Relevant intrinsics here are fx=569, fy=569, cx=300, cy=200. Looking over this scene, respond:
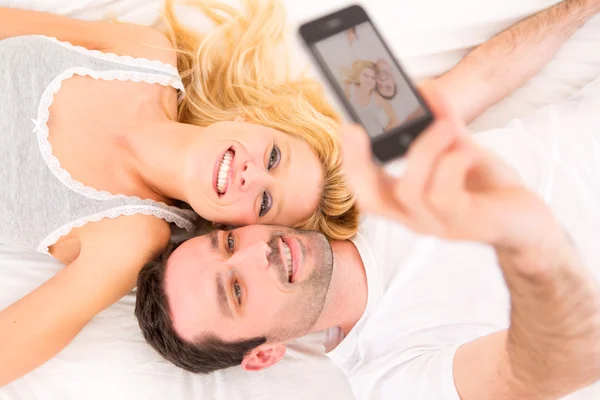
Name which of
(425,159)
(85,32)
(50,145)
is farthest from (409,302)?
(85,32)

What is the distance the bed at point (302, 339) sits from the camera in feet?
4.32

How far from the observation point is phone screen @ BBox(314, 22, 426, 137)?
0.78m

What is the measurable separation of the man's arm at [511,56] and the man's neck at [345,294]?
0.50m

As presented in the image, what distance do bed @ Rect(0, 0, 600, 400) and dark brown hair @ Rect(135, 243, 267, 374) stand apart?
4.1 inches

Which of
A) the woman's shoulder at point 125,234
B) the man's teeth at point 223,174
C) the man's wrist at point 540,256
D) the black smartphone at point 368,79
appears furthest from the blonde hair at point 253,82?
the man's wrist at point 540,256

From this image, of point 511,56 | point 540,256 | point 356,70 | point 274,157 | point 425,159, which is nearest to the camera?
point 425,159

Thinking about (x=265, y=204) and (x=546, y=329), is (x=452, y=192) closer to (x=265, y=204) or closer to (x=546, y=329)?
(x=546, y=329)

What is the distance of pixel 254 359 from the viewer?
126 centimetres

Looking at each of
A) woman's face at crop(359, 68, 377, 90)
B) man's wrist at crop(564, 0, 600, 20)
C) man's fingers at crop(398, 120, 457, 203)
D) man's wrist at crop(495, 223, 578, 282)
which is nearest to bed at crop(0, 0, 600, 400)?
man's wrist at crop(564, 0, 600, 20)

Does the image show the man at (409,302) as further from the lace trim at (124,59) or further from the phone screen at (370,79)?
the lace trim at (124,59)

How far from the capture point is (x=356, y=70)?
0.82m

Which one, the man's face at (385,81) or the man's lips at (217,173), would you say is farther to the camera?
the man's lips at (217,173)

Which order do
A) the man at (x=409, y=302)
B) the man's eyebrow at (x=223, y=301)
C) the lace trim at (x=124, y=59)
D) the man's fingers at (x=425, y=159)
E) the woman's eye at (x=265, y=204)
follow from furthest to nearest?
the lace trim at (x=124, y=59) < the woman's eye at (x=265, y=204) < the man's eyebrow at (x=223, y=301) < the man at (x=409, y=302) < the man's fingers at (x=425, y=159)

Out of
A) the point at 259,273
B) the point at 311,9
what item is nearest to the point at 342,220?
the point at 259,273
